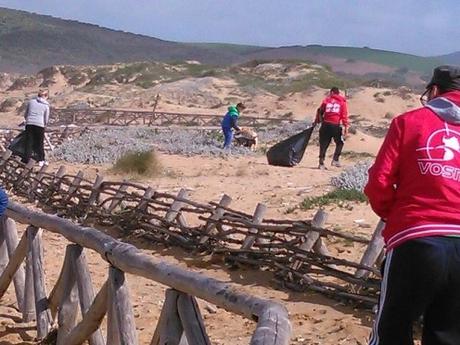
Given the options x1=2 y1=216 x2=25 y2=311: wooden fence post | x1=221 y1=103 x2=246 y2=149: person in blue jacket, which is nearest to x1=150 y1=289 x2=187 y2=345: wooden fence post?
x1=2 y1=216 x2=25 y2=311: wooden fence post

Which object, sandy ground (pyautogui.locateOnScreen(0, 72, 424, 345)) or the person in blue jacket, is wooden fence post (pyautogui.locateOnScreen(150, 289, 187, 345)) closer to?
sandy ground (pyautogui.locateOnScreen(0, 72, 424, 345))

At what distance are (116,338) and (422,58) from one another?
369ft

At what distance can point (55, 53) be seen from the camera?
104375 millimetres

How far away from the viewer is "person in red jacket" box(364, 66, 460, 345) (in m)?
3.23

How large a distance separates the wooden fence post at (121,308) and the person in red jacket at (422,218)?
1.55m

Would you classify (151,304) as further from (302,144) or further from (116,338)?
(302,144)

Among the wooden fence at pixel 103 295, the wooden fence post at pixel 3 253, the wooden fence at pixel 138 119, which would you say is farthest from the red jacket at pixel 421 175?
the wooden fence at pixel 138 119

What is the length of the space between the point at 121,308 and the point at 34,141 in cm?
1045

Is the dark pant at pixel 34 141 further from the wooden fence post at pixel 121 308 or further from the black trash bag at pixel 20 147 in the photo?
the wooden fence post at pixel 121 308

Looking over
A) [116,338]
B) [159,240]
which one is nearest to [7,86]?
[159,240]

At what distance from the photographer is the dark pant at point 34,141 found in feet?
47.3

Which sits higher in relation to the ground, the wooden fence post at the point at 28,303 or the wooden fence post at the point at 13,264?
the wooden fence post at the point at 13,264

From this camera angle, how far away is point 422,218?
10.7 feet

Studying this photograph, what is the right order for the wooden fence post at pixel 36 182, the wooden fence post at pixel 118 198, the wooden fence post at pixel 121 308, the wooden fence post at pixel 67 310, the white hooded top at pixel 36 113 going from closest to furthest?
the wooden fence post at pixel 121 308, the wooden fence post at pixel 67 310, the wooden fence post at pixel 118 198, the wooden fence post at pixel 36 182, the white hooded top at pixel 36 113
